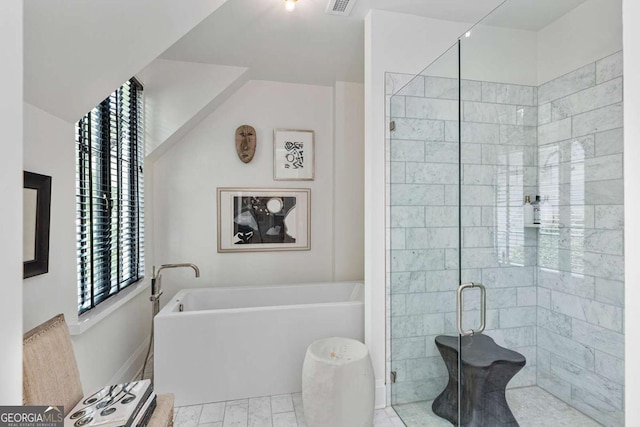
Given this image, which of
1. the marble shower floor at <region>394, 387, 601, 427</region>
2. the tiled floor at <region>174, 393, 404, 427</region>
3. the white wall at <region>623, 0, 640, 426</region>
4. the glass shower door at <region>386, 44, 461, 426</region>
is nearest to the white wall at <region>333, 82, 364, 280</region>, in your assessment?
the glass shower door at <region>386, 44, 461, 426</region>

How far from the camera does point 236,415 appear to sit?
198cm

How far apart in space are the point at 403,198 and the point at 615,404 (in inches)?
53.0

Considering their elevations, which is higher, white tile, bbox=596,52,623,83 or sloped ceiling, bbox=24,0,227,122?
sloped ceiling, bbox=24,0,227,122

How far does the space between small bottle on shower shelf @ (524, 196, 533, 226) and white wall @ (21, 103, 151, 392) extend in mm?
2342

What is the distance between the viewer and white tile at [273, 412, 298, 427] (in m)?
1.89

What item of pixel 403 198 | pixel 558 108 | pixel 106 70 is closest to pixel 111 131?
pixel 106 70

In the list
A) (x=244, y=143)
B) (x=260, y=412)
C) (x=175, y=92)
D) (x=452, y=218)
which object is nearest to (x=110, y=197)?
(x=175, y=92)

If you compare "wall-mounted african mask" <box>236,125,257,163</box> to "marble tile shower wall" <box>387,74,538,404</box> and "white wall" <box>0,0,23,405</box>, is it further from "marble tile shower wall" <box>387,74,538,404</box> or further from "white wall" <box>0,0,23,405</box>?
"white wall" <box>0,0,23,405</box>

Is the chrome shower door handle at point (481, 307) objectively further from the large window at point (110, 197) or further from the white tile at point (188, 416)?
the large window at point (110, 197)

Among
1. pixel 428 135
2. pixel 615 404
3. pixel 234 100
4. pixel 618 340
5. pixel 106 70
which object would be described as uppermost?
pixel 234 100

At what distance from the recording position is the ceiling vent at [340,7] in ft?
6.36

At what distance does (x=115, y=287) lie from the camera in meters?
2.26

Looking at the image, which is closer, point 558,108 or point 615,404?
point 615,404

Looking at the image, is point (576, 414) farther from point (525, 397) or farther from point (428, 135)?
point (428, 135)
